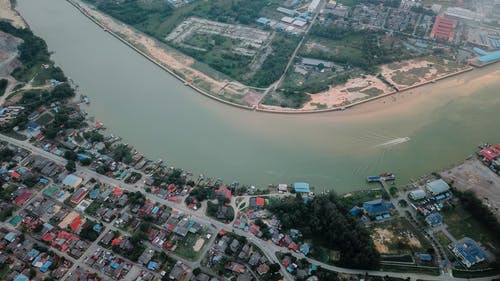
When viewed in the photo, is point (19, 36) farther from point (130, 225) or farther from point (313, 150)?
point (313, 150)

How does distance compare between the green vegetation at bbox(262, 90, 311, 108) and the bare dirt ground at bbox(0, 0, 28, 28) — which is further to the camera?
the bare dirt ground at bbox(0, 0, 28, 28)

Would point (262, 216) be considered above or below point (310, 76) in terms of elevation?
below

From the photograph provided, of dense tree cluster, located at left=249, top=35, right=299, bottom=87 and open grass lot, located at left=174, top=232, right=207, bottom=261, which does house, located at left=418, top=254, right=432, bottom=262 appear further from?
dense tree cluster, located at left=249, top=35, right=299, bottom=87

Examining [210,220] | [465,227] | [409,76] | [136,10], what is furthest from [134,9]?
[465,227]

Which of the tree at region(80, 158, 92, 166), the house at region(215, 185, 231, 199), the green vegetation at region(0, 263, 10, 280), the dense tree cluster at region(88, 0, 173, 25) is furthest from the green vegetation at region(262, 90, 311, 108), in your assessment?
the green vegetation at region(0, 263, 10, 280)

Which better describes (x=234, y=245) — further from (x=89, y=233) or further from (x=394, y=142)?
(x=394, y=142)

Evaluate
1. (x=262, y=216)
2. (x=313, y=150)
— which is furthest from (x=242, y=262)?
(x=313, y=150)

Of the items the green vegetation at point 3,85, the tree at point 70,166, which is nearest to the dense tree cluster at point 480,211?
the tree at point 70,166
